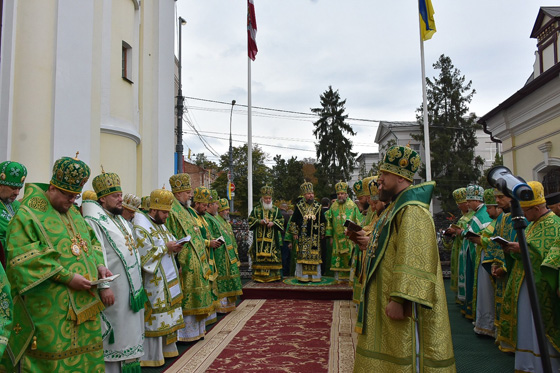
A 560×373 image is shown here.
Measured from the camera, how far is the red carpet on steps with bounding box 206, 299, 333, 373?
5273mm

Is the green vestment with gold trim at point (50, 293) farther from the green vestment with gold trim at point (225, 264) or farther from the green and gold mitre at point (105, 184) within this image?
the green vestment with gold trim at point (225, 264)

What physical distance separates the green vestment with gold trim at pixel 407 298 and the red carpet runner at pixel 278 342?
2.21m

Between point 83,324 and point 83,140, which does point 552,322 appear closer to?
point 83,324

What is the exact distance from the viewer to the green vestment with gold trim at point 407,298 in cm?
298

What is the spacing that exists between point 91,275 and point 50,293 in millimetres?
368

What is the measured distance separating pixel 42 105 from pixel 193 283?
4167 mm

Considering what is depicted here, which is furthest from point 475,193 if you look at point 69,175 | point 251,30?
point 251,30

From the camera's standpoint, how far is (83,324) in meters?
3.60

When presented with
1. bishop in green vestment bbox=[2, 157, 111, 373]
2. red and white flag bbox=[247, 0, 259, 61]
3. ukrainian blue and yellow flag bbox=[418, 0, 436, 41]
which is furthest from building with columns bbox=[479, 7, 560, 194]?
bishop in green vestment bbox=[2, 157, 111, 373]

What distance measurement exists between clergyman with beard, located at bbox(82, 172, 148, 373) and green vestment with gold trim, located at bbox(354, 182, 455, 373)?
233 centimetres

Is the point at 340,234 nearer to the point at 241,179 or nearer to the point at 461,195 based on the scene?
the point at 461,195

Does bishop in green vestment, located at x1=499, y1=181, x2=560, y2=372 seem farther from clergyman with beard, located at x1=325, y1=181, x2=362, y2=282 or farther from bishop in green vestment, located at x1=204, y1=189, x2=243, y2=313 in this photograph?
clergyman with beard, located at x1=325, y1=181, x2=362, y2=282

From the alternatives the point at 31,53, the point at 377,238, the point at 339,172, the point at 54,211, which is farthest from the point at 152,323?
the point at 339,172

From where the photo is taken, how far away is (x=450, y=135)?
37.1 meters
